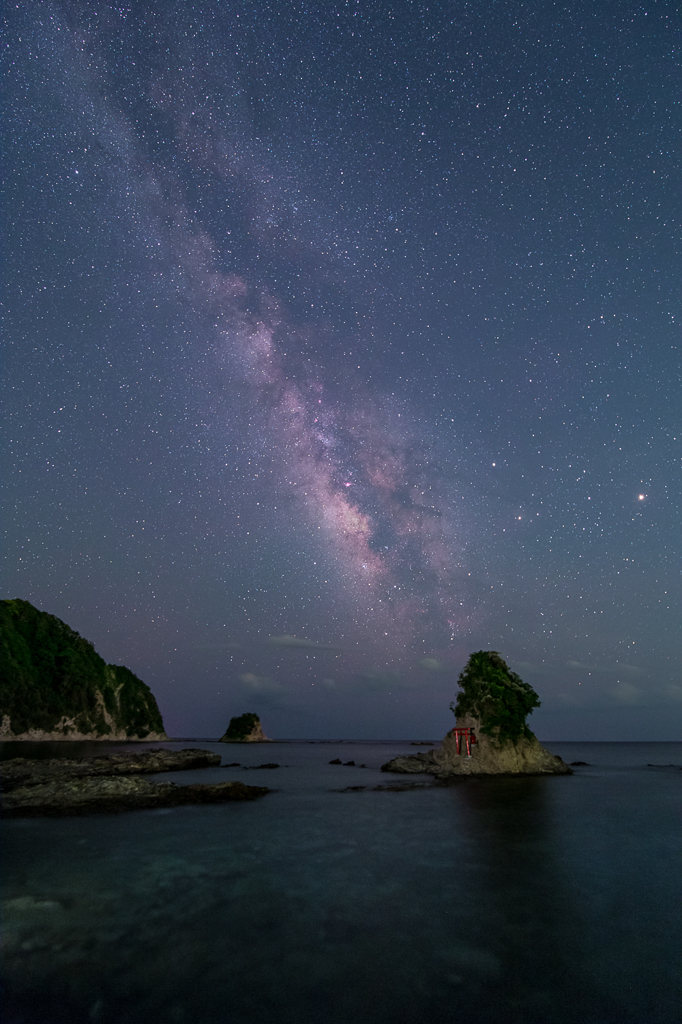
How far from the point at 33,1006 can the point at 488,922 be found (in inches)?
463

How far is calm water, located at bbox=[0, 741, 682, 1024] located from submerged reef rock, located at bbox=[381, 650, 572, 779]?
23.9m

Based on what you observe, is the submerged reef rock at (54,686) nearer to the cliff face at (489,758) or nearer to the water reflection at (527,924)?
the cliff face at (489,758)

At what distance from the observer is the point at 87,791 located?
1258 inches

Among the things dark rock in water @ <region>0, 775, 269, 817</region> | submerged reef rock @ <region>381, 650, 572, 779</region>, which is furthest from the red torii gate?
dark rock in water @ <region>0, 775, 269, 817</region>

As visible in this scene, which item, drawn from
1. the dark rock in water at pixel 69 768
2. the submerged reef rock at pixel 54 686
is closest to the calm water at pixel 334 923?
the dark rock in water at pixel 69 768

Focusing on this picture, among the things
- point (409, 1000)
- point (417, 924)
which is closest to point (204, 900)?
point (417, 924)

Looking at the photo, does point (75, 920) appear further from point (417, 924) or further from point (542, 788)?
point (542, 788)

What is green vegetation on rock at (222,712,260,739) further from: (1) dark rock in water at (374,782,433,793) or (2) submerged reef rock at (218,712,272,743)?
(1) dark rock in water at (374,782,433,793)

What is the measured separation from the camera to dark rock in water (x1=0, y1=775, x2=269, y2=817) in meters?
28.3

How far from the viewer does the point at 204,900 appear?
1538 centimetres

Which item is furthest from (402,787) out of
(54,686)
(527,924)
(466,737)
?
(54,686)

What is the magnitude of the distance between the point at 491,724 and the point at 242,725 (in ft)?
514

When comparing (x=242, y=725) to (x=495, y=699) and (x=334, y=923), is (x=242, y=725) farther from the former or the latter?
(x=334, y=923)

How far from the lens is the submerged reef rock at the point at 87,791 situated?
94.9 ft
